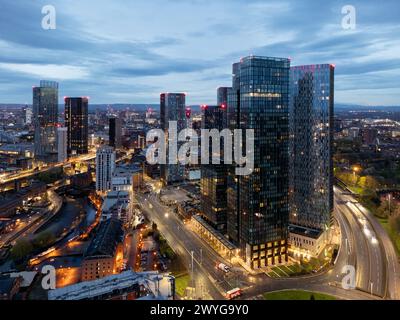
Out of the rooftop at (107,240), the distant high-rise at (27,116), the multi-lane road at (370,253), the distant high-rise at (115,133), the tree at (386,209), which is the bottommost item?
the multi-lane road at (370,253)

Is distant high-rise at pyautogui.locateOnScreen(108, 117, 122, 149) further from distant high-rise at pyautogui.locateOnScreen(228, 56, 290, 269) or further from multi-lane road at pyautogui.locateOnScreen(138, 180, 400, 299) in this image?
distant high-rise at pyautogui.locateOnScreen(228, 56, 290, 269)

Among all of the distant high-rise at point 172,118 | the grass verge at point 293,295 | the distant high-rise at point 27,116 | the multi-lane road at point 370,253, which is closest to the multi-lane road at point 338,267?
the multi-lane road at point 370,253

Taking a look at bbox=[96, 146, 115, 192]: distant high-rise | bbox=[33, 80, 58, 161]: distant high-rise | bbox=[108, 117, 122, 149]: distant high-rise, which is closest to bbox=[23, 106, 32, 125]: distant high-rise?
bbox=[33, 80, 58, 161]: distant high-rise

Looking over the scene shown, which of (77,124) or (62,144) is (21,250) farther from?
(77,124)

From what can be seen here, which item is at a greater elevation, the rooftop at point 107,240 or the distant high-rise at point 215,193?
the distant high-rise at point 215,193

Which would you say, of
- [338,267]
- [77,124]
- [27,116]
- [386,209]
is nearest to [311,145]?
[338,267]

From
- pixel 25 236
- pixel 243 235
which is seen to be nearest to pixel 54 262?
pixel 25 236

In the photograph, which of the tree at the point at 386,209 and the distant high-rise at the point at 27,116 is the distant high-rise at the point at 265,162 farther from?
the distant high-rise at the point at 27,116
